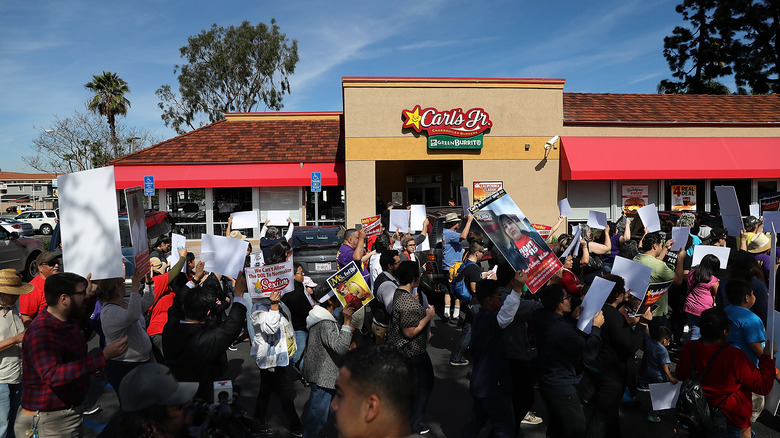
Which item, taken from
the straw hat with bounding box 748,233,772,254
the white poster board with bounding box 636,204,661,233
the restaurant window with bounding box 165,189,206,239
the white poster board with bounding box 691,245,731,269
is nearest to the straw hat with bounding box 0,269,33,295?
the white poster board with bounding box 691,245,731,269

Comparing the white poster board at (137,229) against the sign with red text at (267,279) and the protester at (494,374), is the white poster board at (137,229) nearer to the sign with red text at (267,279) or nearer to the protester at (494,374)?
the sign with red text at (267,279)

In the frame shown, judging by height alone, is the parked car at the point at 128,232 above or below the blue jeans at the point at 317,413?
above

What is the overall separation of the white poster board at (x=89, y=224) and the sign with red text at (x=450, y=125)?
1583cm

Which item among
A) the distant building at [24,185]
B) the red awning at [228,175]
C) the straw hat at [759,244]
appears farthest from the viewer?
the distant building at [24,185]

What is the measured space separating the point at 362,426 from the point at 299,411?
4.05m

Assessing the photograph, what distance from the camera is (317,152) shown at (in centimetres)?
2219

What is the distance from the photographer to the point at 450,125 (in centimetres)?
1936

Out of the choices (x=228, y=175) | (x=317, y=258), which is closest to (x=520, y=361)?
(x=317, y=258)

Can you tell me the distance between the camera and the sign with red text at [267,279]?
4.65 meters

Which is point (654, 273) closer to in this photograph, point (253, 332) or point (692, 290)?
point (692, 290)

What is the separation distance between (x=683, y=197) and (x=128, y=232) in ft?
64.6

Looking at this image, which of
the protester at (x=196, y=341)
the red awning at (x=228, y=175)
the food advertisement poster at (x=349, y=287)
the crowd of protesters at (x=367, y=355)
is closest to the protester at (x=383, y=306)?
the crowd of protesters at (x=367, y=355)

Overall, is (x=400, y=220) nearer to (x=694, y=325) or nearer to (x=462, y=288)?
(x=462, y=288)

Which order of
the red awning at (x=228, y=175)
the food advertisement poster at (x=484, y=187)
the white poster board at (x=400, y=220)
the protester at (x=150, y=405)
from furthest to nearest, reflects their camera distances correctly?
1. the red awning at (x=228, y=175)
2. the food advertisement poster at (x=484, y=187)
3. the white poster board at (x=400, y=220)
4. the protester at (x=150, y=405)
